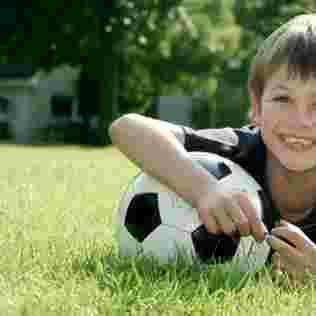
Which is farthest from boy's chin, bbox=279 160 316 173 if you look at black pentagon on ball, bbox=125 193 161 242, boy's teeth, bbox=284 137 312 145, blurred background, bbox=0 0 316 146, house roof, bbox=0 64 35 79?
house roof, bbox=0 64 35 79

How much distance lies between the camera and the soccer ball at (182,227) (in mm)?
3414

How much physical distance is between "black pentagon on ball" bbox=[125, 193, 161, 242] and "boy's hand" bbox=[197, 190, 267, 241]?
288mm

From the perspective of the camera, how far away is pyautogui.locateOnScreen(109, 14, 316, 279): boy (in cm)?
333

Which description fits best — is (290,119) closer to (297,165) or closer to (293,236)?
(297,165)

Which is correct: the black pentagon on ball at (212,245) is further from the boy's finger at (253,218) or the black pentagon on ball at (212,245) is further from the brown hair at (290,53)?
the brown hair at (290,53)

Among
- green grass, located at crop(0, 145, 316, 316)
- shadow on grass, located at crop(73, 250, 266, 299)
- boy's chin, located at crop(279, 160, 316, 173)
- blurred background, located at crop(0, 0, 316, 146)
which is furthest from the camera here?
blurred background, located at crop(0, 0, 316, 146)

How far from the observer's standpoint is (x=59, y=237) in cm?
445

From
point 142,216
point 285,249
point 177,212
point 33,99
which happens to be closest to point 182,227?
A: point 177,212

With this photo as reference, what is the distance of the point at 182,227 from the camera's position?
11.3ft

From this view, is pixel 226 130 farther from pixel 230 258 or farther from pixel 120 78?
pixel 120 78

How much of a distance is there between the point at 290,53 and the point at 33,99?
129 ft

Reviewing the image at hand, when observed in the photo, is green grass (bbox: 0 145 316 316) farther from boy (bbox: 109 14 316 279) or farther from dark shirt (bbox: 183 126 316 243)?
dark shirt (bbox: 183 126 316 243)

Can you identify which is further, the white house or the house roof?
the house roof

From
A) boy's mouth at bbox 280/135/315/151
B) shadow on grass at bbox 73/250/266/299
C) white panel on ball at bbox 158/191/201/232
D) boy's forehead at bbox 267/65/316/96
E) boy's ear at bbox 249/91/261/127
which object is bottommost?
shadow on grass at bbox 73/250/266/299
